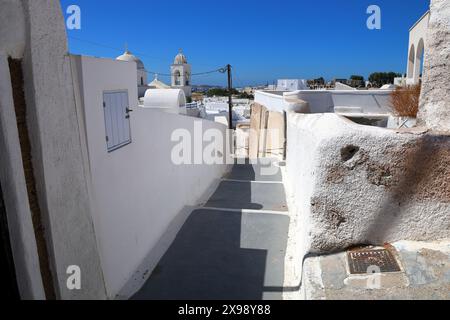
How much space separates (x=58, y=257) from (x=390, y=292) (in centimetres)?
246

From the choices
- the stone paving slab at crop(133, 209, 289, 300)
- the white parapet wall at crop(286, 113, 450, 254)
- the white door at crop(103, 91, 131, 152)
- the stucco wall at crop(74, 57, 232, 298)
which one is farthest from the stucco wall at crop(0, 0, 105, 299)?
the white parapet wall at crop(286, 113, 450, 254)

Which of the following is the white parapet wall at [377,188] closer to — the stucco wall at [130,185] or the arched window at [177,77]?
the stucco wall at [130,185]

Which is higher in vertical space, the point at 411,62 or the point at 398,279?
the point at 411,62

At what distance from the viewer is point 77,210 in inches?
122

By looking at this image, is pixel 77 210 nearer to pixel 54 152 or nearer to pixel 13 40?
pixel 54 152

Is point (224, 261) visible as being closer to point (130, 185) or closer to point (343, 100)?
point (130, 185)

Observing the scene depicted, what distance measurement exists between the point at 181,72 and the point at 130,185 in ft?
104

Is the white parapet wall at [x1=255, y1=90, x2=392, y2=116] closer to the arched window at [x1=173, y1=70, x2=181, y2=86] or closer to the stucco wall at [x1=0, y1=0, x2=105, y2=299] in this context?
the stucco wall at [x1=0, y1=0, x2=105, y2=299]

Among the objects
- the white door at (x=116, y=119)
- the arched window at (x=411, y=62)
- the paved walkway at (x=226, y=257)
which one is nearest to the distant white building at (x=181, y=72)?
the arched window at (x=411, y=62)

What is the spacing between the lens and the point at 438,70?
3.29m

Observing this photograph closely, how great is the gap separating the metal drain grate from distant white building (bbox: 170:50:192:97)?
1269 inches

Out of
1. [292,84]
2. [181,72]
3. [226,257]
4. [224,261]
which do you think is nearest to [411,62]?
[292,84]

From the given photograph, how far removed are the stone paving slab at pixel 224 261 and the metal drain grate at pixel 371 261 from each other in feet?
3.61

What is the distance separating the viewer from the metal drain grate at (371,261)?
2.95 m
